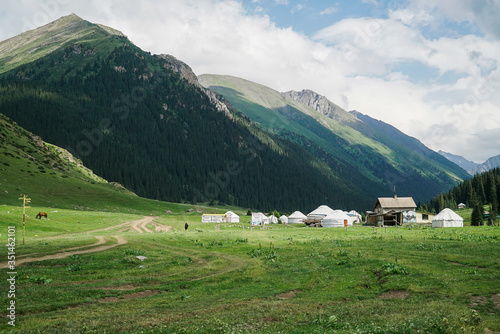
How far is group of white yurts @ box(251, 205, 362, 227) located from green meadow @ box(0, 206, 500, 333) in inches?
Answer: 2641

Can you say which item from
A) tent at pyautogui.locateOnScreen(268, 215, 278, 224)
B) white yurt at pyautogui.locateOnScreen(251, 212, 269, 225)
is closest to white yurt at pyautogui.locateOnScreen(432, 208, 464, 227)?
white yurt at pyautogui.locateOnScreen(251, 212, 269, 225)

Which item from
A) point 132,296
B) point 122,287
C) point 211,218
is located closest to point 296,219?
point 211,218

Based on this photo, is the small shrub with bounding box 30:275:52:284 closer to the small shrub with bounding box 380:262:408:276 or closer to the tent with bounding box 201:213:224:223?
the small shrub with bounding box 380:262:408:276

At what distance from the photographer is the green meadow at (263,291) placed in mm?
15539

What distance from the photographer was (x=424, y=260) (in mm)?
31406

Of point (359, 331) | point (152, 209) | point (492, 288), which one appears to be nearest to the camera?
point (359, 331)

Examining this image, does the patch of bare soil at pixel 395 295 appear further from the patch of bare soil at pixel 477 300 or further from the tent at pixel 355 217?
the tent at pixel 355 217

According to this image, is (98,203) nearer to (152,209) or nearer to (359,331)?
(152,209)

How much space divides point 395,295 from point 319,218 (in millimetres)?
112831

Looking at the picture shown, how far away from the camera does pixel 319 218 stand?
13325 centimetres

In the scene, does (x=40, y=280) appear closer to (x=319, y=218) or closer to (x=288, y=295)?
(x=288, y=295)

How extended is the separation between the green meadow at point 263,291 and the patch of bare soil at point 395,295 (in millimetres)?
12

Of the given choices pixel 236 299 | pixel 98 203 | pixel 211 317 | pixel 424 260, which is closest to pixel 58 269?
pixel 236 299

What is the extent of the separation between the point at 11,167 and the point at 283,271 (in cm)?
14729
